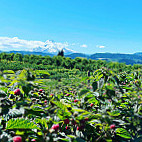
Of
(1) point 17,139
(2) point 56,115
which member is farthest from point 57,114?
(1) point 17,139

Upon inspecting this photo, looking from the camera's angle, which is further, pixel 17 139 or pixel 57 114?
pixel 57 114

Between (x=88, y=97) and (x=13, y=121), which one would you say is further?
(x=88, y=97)

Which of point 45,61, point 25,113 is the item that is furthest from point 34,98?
point 45,61

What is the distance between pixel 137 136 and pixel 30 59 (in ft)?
97.6

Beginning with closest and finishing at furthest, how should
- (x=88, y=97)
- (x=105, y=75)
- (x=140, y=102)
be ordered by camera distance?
(x=88, y=97) → (x=105, y=75) → (x=140, y=102)

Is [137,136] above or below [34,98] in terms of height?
below

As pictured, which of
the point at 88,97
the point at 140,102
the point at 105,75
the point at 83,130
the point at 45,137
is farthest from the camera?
the point at 140,102

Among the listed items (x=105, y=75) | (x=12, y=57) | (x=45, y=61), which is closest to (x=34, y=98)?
(x=105, y=75)

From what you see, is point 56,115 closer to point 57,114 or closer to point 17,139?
point 57,114

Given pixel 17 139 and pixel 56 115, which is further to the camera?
pixel 56 115

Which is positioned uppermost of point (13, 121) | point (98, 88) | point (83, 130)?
point (98, 88)

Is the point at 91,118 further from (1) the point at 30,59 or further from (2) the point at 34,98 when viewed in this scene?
(1) the point at 30,59

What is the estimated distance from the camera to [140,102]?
5.49 ft

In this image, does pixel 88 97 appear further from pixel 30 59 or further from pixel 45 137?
pixel 30 59
